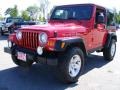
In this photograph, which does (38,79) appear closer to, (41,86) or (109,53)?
(41,86)

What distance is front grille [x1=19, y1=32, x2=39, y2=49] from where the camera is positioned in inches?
211

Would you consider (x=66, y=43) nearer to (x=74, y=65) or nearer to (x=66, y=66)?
(x=66, y=66)

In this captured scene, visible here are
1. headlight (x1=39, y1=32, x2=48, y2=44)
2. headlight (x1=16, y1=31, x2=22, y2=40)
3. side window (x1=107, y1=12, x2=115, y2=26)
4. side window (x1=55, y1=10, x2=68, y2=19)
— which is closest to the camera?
headlight (x1=39, y1=32, x2=48, y2=44)

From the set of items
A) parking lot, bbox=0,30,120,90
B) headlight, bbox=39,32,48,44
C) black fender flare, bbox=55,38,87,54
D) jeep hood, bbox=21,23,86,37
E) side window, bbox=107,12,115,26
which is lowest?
parking lot, bbox=0,30,120,90

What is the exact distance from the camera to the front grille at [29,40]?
5.37 meters

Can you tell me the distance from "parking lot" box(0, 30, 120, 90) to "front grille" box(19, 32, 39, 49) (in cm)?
83

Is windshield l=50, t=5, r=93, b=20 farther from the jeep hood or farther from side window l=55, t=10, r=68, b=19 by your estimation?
the jeep hood

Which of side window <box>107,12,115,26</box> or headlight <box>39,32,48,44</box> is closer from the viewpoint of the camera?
headlight <box>39,32,48,44</box>

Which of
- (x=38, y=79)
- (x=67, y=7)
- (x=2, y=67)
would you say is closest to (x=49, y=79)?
(x=38, y=79)

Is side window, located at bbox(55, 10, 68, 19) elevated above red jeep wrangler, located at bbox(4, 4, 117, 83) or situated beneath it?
elevated above

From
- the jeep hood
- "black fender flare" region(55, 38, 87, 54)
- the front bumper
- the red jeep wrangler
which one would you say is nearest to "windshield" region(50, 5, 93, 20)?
the red jeep wrangler

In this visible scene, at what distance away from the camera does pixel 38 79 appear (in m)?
5.71

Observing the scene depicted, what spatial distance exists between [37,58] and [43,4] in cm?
5355

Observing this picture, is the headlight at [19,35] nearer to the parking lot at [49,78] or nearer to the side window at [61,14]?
the parking lot at [49,78]
